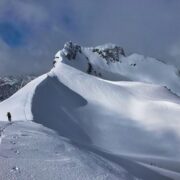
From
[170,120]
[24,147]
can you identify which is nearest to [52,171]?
[24,147]

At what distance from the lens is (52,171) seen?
22797 mm

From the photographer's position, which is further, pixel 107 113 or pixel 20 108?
pixel 107 113

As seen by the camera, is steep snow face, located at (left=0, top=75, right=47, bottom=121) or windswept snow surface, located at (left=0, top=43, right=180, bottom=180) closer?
steep snow face, located at (left=0, top=75, right=47, bottom=121)

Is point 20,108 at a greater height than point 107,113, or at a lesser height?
lesser

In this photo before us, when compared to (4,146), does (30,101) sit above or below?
above

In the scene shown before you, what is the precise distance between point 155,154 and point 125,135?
1012 centimetres

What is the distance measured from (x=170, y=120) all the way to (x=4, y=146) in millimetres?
79491

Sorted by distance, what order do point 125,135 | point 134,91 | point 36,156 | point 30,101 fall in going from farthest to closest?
point 134,91
point 125,135
point 30,101
point 36,156

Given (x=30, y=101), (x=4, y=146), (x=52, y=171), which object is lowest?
(x=52, y=171)

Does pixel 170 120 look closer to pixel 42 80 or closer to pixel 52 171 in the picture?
pixel 42 80

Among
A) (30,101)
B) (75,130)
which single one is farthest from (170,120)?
(30,101)

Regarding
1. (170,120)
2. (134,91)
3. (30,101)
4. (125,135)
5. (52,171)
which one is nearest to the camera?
(52,171)

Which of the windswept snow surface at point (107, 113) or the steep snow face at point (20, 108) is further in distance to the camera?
the windswept snow surface at point (107, 113)

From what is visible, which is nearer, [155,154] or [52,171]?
[52,171]
